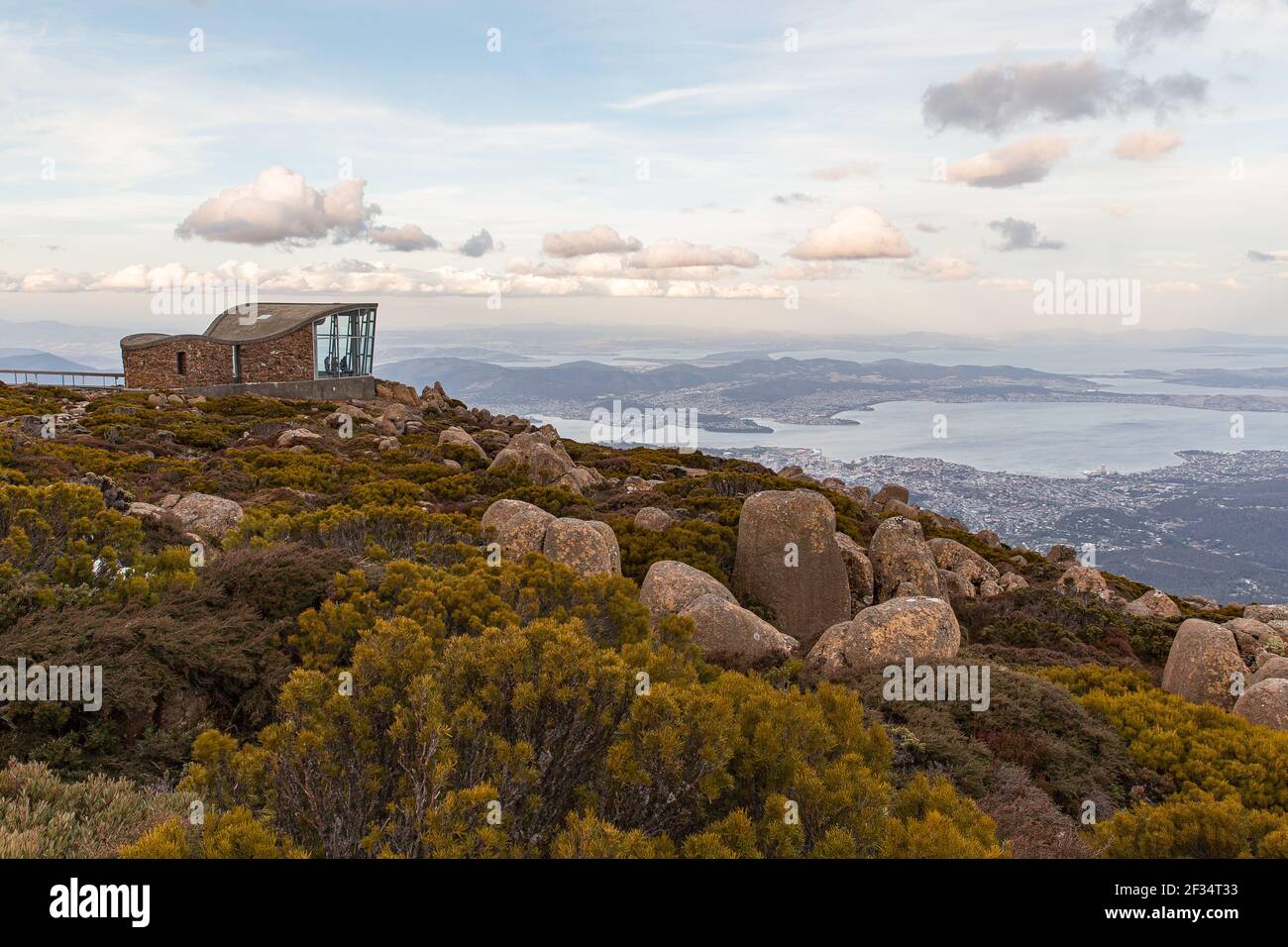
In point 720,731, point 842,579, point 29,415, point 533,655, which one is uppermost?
point 29,415

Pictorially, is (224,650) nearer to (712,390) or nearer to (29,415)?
(29,415)

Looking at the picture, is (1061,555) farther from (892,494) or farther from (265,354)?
(265,354)

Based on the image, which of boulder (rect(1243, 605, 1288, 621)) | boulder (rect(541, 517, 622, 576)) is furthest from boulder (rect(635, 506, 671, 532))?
boulder (rect(1243, 605, 1288, 621))

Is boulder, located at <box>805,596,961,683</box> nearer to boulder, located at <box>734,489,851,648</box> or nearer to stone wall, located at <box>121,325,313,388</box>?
boulder, located at <box>734,489,851,648</box>

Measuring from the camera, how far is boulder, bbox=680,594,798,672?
9039 millimetres

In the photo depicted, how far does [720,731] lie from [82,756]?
4.49 meters

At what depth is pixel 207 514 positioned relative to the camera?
1195 cm

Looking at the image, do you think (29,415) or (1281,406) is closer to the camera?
(29,415)

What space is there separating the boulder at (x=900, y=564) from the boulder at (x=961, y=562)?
2.81m

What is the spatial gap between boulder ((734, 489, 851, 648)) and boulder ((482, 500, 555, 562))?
347cm

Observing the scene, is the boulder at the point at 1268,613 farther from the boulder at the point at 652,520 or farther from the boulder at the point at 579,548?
the boulder at the point at 579,548

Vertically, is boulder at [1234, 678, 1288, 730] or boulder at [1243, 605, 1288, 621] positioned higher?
boulder at [1234, 678, 1288, 730]
